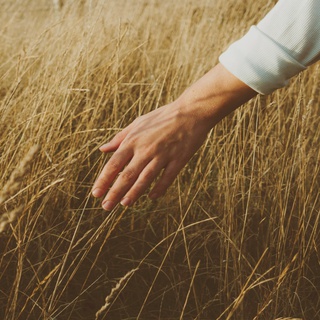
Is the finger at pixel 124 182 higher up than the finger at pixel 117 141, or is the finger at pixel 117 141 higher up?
the finger at pixel 117 141

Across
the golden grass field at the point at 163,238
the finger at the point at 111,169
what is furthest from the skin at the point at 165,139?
the golden grass field at the point at 163,238

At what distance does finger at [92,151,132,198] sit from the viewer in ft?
2.91

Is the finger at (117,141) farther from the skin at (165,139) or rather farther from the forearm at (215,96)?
the forearm at (215,96)

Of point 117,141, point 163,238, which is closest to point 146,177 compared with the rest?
point 117,141

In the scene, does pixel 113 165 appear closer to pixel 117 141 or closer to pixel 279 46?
pixel 117 141

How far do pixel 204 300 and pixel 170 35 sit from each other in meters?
2.39

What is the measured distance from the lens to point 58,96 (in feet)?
6.57

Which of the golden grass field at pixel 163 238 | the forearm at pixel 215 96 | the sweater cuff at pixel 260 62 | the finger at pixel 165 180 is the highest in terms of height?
the sweater cuff at pixel 260 62

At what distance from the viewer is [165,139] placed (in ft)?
2.98

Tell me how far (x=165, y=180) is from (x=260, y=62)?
27 cm

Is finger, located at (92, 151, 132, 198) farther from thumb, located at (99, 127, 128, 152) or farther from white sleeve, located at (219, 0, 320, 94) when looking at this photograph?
white sleeve, located at (219, 0, 320, 94)

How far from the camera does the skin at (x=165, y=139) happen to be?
88 centimetres

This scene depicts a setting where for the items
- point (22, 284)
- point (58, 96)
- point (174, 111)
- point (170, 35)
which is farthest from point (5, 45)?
Answer: point (174, 111)

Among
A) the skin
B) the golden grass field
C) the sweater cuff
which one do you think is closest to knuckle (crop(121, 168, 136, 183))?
the skin
